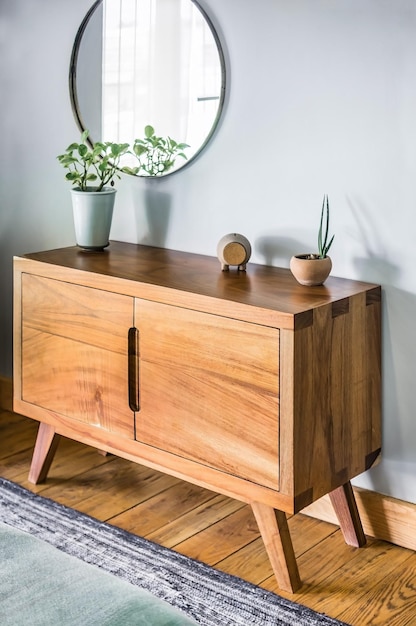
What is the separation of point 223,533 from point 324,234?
0.90 metres

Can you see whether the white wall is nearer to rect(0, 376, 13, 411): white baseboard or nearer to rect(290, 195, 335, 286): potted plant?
rect(290, 195, 335, 286): potted plant

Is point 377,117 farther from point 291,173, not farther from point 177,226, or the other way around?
point 177,226

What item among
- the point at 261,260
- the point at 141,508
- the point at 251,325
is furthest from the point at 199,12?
the point at 141,508

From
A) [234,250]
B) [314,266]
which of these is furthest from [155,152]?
[314,266]

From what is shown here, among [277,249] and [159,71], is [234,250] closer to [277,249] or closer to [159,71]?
[277,249]

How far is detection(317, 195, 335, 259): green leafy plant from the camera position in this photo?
2.21 meters

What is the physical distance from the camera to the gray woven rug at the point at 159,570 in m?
2.00

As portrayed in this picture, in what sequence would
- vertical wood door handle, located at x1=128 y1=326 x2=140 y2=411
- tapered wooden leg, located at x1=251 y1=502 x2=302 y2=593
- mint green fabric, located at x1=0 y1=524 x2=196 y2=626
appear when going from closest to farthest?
mint green fabric, located at x1=0 y1=524 x2=196 y2=626, tapered wooden leg, located at x1=251 y1=502 x2=302 y2=593, vertical wood door handle, located at x1=128 y1=326 x2=140 y2=411

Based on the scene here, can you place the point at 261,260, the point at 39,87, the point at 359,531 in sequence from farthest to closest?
the point at 39,87 → the point at 261,260 → the point at 359,531

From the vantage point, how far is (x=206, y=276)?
2320 millimetres

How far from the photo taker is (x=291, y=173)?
236 centimetres

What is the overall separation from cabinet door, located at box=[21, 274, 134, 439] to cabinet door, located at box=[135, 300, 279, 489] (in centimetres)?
8

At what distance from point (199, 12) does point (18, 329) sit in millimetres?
1124

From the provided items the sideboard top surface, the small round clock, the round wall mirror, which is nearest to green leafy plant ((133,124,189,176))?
the round wall mirror
